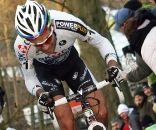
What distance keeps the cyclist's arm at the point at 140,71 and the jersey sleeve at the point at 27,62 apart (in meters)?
1.44

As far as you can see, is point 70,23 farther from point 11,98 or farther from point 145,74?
point 11,98

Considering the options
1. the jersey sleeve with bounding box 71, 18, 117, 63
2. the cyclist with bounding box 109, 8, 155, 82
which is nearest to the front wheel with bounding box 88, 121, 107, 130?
the jersey sleeve with bounding box 71, 18, 117, 63

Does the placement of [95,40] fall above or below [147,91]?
above

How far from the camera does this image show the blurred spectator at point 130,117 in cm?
1095

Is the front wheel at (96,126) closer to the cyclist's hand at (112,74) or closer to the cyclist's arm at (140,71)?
the cyclist's hand at (112,74)

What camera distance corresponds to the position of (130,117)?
36.7ft

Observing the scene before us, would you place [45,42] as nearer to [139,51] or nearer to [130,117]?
[139,51]

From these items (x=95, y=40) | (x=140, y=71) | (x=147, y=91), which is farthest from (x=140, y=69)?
(x=147, y=91)

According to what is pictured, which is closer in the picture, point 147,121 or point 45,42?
point 45,42

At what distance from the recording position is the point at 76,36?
6961 mm

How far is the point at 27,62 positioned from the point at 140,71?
5.50ft

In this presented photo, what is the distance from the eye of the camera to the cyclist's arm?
24.2ft

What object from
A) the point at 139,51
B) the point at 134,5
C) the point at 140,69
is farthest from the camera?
the point at 134,5

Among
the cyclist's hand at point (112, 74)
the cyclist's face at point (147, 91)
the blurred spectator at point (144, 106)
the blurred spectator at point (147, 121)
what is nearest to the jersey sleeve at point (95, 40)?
the cyclist's hand at point (112, 74)
